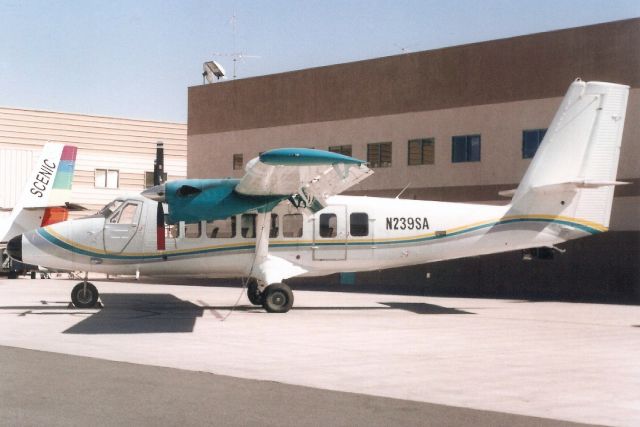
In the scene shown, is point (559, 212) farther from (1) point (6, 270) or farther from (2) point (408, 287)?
(1) point (6, 270)

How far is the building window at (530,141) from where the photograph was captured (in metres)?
32.1

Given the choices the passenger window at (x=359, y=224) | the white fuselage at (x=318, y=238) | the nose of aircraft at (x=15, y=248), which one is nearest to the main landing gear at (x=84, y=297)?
the white fuselage at (x=318, y=238)

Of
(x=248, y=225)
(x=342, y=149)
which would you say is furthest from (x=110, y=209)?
(x=342, y=149)

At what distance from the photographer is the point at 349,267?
21.5 m

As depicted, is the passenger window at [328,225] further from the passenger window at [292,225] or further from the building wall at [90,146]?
the building wall at [90,146]

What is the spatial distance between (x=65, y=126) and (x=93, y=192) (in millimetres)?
4747

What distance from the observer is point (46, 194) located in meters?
35.6

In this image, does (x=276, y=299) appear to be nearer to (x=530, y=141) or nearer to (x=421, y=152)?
(x=530, y=141)

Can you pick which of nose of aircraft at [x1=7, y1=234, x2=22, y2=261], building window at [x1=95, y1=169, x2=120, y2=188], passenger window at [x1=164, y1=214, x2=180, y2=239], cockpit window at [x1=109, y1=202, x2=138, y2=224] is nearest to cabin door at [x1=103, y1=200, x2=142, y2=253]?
cockpit window at [x1=109, y1=202, x2=138, y2=224]

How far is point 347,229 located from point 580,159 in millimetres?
6231

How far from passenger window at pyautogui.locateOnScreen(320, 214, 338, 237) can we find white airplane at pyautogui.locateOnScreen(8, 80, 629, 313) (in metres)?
0.03

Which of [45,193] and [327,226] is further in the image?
[45,193]

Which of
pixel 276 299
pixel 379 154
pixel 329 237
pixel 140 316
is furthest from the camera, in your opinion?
pixel 379 154

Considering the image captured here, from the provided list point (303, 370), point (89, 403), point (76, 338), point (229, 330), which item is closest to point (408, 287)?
point (229, 330)
